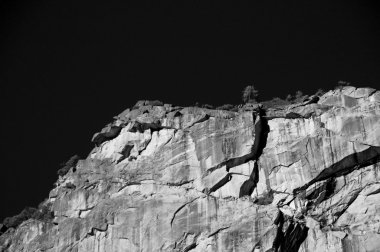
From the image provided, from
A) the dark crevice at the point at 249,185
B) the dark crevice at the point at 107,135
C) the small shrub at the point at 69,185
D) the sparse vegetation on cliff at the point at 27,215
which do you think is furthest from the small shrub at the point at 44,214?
the dark crevice at the point at 249,185

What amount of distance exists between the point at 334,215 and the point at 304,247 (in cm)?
448

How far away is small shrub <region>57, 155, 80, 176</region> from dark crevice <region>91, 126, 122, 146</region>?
8.67 meters

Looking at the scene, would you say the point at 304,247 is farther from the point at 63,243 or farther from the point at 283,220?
the point at 63,243

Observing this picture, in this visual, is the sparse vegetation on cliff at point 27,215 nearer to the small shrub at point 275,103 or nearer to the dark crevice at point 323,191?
the small shrub at point 275,103

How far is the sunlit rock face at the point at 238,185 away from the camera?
85.6 m

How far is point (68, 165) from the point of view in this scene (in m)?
111

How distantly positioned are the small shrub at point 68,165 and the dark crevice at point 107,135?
8672mm

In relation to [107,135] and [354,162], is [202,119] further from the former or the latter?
[354,162]

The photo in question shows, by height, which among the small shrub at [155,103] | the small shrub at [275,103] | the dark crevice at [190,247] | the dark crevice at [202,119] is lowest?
the dark crevice at [190,247]

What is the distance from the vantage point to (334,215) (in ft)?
284

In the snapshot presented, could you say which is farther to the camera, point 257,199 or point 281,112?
point 281,112

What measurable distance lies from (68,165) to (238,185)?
1159 inches

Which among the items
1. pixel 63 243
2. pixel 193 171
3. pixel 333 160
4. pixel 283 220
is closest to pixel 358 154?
pixel 333 160

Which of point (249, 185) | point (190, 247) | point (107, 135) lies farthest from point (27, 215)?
point (249, 185)
